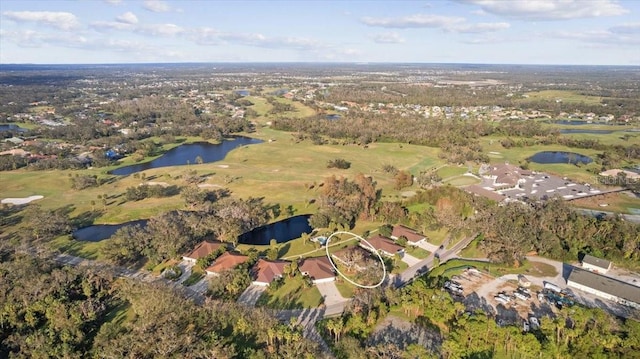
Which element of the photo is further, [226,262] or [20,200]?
[20,200]

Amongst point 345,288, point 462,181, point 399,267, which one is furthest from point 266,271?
point 462,181

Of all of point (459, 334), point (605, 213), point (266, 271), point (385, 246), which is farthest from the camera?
point (605, 213)

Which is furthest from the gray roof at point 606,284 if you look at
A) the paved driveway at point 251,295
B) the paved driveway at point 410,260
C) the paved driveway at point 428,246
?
the paved driveway at point 251,295

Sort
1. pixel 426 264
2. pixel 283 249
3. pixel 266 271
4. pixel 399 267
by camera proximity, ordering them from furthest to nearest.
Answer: pixel 283 249 < pixel 426 264 < pixel 399 267 < pixel 266 271

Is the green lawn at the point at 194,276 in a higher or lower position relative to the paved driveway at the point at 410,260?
lower

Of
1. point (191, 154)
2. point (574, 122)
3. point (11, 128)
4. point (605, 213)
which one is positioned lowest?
point (605, 213)

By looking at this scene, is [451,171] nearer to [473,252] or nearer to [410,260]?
[473,252]

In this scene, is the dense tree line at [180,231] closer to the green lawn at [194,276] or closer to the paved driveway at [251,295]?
the green lawn at [194,276]
